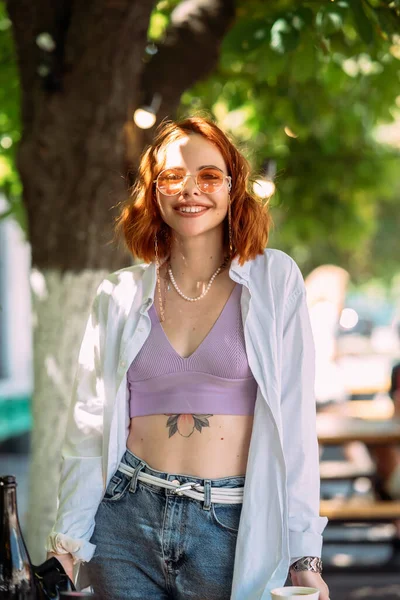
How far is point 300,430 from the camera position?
103 inches

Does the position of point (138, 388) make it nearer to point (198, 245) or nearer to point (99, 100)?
point (198, 245)

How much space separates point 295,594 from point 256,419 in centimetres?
51

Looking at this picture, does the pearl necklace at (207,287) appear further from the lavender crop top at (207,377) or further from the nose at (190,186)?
the nose at (190,186)

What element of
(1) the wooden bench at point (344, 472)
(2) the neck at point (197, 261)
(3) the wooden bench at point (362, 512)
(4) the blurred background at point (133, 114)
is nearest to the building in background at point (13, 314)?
(1) the wooden bench at point (344, 472)

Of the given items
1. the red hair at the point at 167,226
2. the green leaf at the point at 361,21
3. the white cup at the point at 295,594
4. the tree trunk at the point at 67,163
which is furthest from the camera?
the tree trunk at the point at 67,163

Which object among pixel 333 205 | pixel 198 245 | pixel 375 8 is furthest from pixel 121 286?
pixel 333 205

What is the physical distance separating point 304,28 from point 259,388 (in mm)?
2173

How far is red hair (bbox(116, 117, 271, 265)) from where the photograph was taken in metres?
2.79

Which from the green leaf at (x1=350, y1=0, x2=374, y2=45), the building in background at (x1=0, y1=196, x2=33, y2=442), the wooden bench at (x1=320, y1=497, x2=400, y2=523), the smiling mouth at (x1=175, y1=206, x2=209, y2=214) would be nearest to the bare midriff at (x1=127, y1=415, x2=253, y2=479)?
the smiling mouth at (x1=175, y1=206, x2=209, y2=214)

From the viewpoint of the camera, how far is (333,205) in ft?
31.7

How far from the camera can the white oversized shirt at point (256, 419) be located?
2578 millimetres

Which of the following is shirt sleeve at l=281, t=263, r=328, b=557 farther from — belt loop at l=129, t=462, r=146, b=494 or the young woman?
belt loop at l=129, t=462, r=146, b=494

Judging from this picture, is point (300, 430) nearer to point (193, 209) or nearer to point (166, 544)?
point (166, 544)

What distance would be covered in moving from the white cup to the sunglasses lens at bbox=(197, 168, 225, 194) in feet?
3.52
